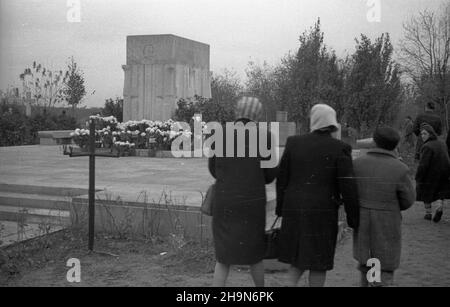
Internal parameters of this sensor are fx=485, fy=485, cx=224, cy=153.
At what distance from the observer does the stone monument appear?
42.1 ft

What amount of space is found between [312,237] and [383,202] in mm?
594

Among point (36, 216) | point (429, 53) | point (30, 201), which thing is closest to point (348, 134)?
point (429, 53)

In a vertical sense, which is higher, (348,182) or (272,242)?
(348,182)

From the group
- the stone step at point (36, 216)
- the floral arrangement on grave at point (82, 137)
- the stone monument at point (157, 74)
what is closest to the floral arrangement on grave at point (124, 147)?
the floral arrangement on grave at point (82, 137)

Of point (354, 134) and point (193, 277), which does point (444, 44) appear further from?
point (193, 277)

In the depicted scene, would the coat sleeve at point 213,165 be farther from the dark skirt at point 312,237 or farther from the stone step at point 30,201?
the stone step at point 30,201

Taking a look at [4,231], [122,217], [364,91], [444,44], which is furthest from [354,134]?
[4,231]

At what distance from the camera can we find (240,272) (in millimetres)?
4320

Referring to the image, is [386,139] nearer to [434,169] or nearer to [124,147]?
[434,169]

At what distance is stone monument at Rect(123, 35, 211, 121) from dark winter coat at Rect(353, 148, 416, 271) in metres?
10.0

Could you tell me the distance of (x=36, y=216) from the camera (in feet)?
18.5

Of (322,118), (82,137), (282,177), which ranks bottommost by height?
(282,177)

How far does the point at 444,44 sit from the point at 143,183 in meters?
4.29

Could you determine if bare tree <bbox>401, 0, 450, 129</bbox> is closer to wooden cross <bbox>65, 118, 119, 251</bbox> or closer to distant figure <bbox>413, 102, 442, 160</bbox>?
distant figure <bbox>413, 102, 442, 160</bbox>
